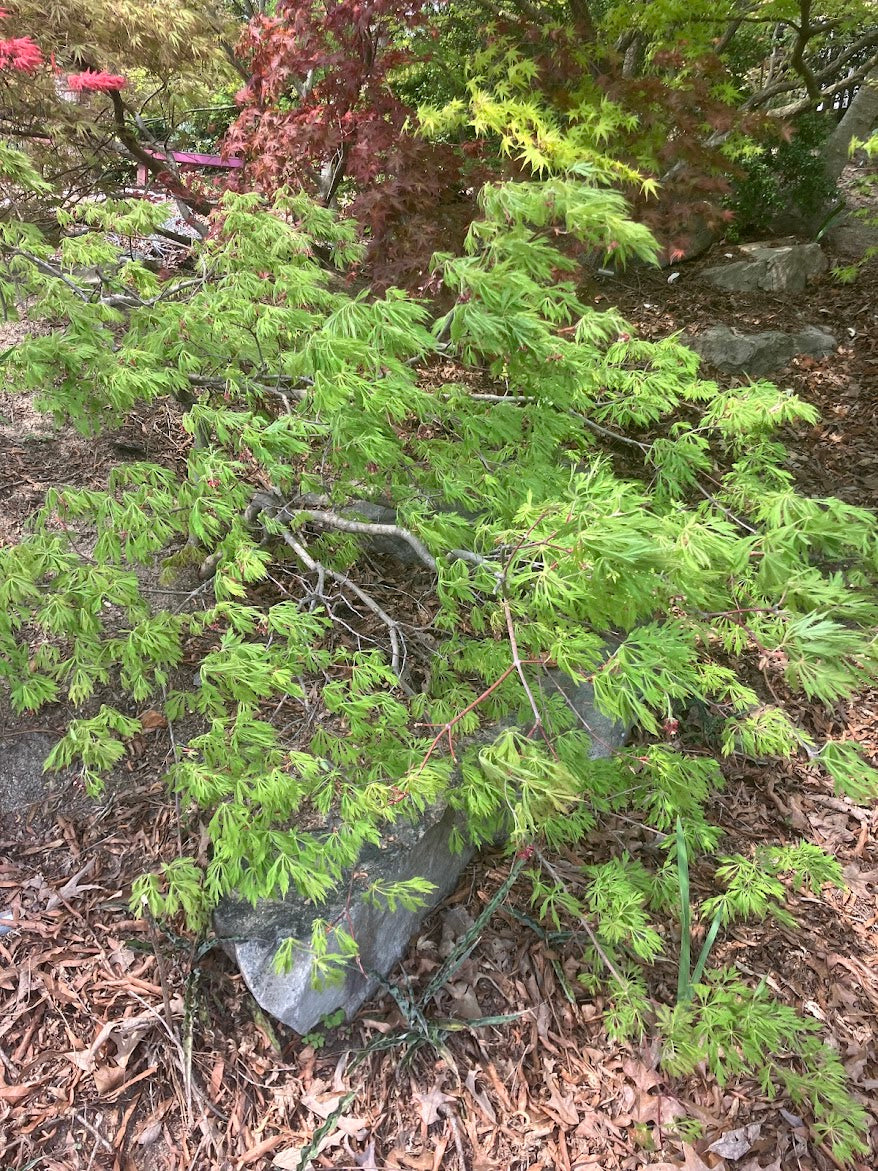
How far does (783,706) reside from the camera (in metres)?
3.80

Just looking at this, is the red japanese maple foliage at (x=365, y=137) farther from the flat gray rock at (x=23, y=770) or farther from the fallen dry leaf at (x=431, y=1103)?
the fallen dry leaf at (x=431, y=1103)

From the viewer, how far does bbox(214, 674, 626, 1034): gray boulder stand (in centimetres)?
219

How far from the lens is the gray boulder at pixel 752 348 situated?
5250 millimetres

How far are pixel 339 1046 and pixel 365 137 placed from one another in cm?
393

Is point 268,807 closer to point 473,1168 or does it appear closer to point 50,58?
point 473,1168

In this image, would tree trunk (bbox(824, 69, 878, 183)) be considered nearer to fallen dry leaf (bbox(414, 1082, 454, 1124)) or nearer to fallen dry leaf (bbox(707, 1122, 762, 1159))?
fallen dry leaf (bbox(707, 1122, 762, 1159))

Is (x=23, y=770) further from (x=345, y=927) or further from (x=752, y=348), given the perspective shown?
(x=752, y=348)

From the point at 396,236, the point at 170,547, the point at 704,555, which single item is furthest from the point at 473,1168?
the point at 396,236

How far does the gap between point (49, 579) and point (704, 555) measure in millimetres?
2432

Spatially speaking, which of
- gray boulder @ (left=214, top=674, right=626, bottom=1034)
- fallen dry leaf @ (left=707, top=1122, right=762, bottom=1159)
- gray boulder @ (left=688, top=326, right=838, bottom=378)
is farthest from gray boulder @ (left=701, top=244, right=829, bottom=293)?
fallen dry leaf @ (left=707, top=1122, right=762, bottom=1159)

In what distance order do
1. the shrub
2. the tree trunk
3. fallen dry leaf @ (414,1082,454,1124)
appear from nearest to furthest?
fallen dry leaf @ (414,1082,454,1124) → the shrub → the tree trunk

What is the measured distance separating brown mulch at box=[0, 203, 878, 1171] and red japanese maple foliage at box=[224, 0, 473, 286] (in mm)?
2320

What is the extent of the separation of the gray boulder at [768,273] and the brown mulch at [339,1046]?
5074 mm

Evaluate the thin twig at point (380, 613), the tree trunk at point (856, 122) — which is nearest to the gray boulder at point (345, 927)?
the thin twig at point (380, 613)
